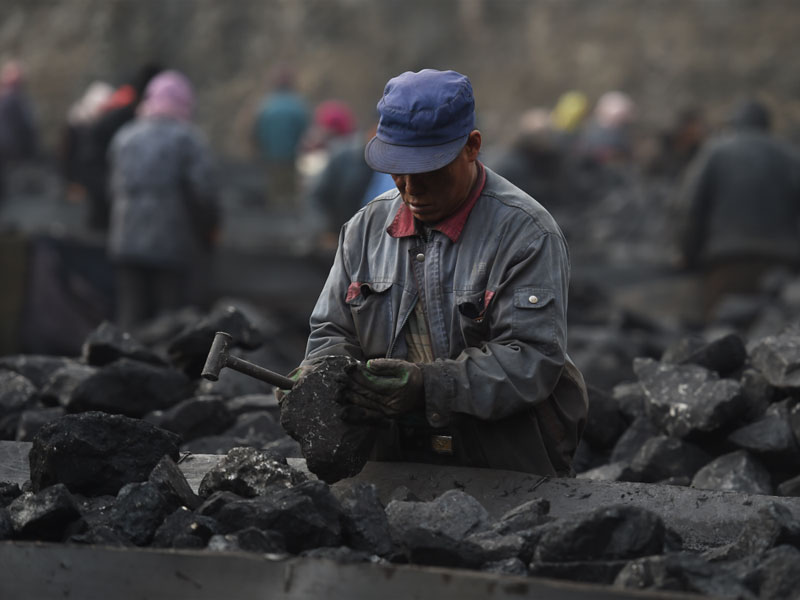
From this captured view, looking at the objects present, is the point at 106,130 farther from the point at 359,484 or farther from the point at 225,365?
the point at 359,484

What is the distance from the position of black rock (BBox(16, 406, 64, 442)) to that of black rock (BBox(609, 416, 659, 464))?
7.98 ft

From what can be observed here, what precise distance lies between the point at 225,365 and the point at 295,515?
636 millimetres

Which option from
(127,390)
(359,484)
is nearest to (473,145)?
(359,484)

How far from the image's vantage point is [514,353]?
4348 millimetres

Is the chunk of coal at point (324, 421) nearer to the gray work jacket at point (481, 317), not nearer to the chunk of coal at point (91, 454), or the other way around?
the gray work jacket at point (481, 317)

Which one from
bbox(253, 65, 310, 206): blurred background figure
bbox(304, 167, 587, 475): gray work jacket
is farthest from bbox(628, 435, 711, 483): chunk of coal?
bbox(253, 65, 310, 206): blurred background figure

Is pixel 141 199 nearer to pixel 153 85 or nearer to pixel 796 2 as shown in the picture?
pixel 153 85

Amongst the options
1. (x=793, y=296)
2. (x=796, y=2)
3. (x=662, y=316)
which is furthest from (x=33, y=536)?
(x=796, y=2)

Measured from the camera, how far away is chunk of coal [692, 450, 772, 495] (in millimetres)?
5438

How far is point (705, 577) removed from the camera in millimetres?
3600

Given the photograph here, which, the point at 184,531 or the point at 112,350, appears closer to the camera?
the point at 184,531

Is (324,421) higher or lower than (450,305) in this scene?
lower

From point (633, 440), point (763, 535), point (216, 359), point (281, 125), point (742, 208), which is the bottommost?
point (281, 125)

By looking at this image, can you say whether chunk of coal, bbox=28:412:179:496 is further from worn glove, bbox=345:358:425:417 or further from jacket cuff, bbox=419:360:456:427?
jacket cuff, bbox=419:360:456:427
